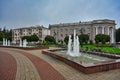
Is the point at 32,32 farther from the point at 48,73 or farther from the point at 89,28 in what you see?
the point at 48,73

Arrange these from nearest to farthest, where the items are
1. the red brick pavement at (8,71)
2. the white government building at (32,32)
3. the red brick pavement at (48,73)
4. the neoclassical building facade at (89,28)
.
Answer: the red brick pavement at (8,71), the red brick pavement at (48,73), the neoclassical building facade at (89,28), the white government building at (32,32)

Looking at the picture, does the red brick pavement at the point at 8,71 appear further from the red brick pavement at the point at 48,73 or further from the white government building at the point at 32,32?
the white government building at the point at 32,32

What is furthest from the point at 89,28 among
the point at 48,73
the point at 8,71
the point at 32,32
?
the point at 8,71

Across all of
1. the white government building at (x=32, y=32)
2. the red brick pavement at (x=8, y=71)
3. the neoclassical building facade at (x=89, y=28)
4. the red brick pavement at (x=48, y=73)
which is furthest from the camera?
the white government building at (x=32, y=32)

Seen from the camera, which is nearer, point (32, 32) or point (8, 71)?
point (8, 71)

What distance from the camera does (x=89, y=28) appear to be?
3029 inches

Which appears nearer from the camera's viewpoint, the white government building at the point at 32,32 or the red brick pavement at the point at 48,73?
the red brick pavement at the point at 48,73

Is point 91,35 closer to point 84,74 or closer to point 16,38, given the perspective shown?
point 16,38

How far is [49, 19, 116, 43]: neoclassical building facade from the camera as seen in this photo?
72938 millimetres

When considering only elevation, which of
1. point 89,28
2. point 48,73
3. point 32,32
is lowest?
point 48,73

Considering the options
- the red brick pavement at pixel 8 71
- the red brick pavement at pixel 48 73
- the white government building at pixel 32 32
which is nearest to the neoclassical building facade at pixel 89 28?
the white government building at pixel 32 32

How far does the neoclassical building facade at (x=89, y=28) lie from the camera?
7294 cm

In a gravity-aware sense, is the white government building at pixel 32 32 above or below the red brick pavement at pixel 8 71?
above

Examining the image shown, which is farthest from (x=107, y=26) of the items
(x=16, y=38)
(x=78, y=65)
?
(x=78, y=65)
